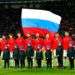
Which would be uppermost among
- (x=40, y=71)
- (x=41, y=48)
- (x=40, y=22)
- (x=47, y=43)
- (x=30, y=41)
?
(x=40, y=22)

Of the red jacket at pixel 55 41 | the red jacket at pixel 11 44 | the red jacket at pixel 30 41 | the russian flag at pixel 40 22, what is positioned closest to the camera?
the russian flag at pixel 40 22

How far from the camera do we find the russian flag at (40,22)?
2244 cm

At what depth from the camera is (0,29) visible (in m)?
38.4

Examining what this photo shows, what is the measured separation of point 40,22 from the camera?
22.7 meters

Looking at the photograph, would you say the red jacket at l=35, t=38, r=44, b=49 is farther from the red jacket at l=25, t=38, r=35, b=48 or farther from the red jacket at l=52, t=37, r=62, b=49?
the red jacket at l=52, t=37, r=62, b=49

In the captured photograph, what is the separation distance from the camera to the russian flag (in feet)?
73.6

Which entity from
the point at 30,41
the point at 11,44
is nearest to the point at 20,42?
the point at 30,41

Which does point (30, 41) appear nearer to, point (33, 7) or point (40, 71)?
point (40, 71)

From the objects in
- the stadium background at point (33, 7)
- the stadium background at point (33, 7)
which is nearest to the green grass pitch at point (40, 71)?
the stadium background at point (33, 7)


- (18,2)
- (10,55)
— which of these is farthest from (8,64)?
Answer: (18,2)

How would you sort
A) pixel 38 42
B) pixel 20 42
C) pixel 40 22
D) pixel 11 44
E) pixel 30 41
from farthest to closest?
pixel 11 44 → pixel 20 42 → pixel 30 41 → pixel 38 42 → pixel 40 22

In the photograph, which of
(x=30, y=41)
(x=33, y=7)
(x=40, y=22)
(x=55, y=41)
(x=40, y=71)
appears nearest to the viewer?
(x=40, y=71)

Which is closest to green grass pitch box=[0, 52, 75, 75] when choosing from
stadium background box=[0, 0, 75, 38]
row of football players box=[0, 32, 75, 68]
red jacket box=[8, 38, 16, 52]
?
row of football players box=[0, 32, 75, 68]

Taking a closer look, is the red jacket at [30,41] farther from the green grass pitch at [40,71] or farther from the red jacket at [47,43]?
the green grass pitch at [40,71]
